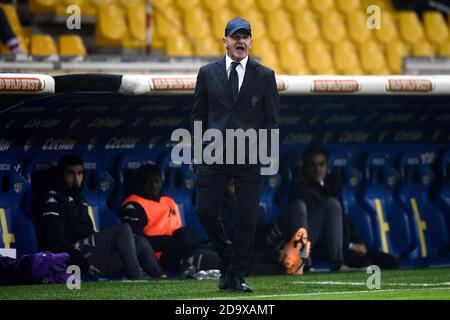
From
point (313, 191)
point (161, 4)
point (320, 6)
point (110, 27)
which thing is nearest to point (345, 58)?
point (320, 6)

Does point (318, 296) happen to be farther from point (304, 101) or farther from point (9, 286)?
point (304, 101)

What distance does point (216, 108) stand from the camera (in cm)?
998

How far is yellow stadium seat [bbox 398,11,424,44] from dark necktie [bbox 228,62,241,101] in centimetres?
1173

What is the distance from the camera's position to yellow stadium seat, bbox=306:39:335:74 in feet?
66.4

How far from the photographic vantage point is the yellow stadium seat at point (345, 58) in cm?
2052

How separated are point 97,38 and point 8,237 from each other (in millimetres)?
6947

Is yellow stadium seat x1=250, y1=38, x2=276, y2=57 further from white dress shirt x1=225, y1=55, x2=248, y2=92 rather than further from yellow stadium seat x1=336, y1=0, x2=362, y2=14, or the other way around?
white dress shirt x1=225, y1=55, x2=248, y2=92

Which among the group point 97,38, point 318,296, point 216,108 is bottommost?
point 318,296

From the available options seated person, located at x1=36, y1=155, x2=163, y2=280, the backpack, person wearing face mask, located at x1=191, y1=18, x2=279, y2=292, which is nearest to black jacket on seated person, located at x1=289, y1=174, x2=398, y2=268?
seated person, located at x1=36, y1=155, x2=163, y2=280

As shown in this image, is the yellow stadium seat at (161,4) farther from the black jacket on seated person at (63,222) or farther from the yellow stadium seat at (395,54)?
the black jacket on seated person at (63,222)

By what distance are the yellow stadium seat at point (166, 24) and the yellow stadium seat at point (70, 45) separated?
151 centimetres

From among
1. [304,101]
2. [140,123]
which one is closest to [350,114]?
[304,101]

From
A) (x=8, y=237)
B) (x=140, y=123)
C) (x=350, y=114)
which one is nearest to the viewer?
(x=8, y=237)

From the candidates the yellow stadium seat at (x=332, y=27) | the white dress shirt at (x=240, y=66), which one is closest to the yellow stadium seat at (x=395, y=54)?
the yellow stadium seat at (x=332, y=27)
